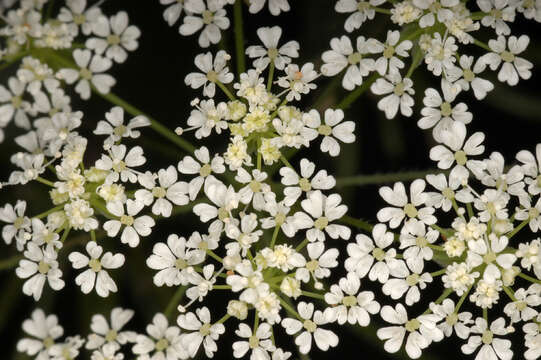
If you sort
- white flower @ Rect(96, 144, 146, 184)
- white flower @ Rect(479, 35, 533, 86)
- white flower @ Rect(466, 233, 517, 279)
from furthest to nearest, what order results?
white flower @ Rect(479, 35, 533, 86) → white flower @ Rect(96, 144, 146, 184) → white flower @ Rect(466, 233, 517, 279)

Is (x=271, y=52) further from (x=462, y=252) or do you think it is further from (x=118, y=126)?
(x=462, y=252)

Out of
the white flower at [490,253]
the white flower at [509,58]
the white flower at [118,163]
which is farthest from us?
the white flower at [509,58]

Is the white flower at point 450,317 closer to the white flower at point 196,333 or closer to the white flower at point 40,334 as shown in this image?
the white flower at point 196,333

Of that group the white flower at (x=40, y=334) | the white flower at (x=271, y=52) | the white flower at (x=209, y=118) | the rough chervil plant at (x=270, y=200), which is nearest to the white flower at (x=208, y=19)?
the rough chervil plant at (x=270, y=200)

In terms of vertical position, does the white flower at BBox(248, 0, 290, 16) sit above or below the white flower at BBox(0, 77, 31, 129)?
above

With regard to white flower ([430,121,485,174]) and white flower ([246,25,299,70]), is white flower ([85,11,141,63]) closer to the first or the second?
white flower ([246,25,299,70])

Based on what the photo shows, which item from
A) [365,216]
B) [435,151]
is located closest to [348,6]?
[435,151]

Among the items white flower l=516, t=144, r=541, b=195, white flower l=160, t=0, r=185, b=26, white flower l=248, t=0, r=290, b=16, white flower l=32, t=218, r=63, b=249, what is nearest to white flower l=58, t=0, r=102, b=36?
white flower l=160, t=0, r=185, b=26
